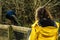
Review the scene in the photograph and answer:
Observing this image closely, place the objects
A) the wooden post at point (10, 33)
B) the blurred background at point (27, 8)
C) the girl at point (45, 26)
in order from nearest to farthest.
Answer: the girl at point (45, 26), the wooden post at point (10, 33), the blurred background at point (27, 8)

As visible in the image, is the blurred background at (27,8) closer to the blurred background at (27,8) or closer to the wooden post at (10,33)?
the blurred background at (27,8)

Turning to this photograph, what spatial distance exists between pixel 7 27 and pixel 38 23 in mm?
2384

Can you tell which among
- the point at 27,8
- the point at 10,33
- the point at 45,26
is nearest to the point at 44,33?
the point at 45,26

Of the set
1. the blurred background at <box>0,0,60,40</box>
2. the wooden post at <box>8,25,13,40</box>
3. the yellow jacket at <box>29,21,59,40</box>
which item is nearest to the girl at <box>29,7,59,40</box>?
the yellow jacket at <box>29,21,59,40</box>

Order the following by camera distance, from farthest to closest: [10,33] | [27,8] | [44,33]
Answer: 1. [27,8]
2. [10,33]
3. [44,33]

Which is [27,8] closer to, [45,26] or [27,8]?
[27,8]

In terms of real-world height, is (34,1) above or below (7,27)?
above

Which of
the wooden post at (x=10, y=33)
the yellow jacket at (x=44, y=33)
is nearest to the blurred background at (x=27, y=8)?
the wooden post at (x=10, y=33)

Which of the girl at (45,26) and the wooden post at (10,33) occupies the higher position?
the girl at (45,26)

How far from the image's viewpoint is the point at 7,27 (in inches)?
325

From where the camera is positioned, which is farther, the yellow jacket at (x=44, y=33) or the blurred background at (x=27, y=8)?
the blurred background at (x=27, y=8)

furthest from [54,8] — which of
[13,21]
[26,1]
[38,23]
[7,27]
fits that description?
[38,23]

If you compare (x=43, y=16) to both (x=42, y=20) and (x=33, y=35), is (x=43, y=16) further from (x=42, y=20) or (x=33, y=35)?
(x=33, y=35)

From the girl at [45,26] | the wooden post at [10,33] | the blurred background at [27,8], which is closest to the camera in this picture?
the girl at [45,26]
